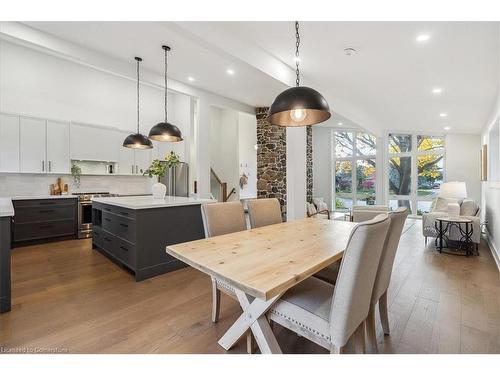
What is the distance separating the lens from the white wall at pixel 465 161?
24.0ft

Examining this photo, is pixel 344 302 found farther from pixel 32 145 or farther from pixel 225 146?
pixel 225 146

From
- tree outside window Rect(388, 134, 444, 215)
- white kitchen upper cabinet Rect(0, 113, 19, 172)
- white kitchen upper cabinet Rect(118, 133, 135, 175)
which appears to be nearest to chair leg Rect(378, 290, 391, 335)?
white kitchen upper cabinet Rect(118, 133, 135, 175)

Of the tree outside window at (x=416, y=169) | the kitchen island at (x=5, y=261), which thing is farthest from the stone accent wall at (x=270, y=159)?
the kitchen island at (x=5, y=261)

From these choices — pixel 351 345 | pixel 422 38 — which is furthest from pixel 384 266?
pixel 422 38

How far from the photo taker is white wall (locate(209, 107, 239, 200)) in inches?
324

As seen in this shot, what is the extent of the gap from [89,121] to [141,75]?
2103 mm

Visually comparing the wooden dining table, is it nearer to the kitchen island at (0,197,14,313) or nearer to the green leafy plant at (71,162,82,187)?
the kitchen island at (0,197,14,313)

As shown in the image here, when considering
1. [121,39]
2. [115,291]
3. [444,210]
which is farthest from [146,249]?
[444,210]

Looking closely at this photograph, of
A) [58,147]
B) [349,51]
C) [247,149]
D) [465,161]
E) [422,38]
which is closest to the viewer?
[422,38]

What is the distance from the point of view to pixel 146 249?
115 inches

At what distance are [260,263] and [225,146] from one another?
24.3ft

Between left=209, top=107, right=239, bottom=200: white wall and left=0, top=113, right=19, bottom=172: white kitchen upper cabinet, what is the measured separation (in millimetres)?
4931

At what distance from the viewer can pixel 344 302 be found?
1151 millimetres
